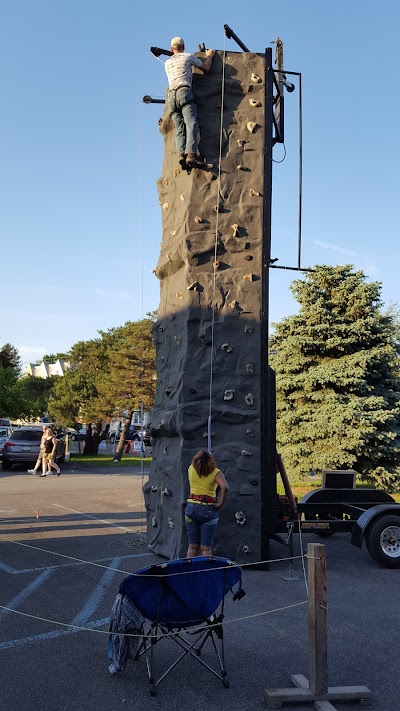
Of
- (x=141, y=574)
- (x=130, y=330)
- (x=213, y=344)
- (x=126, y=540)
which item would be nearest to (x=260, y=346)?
(x=213, y=344)

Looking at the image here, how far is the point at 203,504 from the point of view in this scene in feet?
23.0

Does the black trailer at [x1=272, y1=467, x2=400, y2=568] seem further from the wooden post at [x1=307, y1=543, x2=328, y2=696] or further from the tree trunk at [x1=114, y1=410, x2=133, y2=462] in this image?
the tree trunk at [x1=114, y1=410, x2=133, y2=462]

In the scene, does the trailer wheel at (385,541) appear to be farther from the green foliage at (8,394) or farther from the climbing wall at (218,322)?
the green foliage at (8,394)

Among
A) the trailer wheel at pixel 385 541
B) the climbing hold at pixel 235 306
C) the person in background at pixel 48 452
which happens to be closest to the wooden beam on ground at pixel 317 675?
the trailer wheel at pixel 385 541

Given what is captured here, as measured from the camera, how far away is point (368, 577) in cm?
793

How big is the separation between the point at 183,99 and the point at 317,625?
7411 mm

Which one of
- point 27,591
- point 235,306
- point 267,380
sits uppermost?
point 235,306

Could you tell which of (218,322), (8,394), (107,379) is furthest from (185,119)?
(8,394)

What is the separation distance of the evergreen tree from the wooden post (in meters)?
11.8

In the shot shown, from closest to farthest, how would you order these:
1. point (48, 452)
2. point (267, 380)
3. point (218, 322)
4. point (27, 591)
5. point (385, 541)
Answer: point (27, 591) → point (385, 541) → point (267, 380) → point (218, 322) → point (48, 452)

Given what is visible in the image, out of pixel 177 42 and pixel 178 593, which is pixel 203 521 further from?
pixel 177 42

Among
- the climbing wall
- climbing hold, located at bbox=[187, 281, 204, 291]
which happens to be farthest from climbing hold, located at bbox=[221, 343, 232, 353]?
climbing hold, located at bbox=[187, 281, 204, 291]

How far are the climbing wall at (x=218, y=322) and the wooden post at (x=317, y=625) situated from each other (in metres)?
3.92

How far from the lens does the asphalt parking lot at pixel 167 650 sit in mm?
4285
